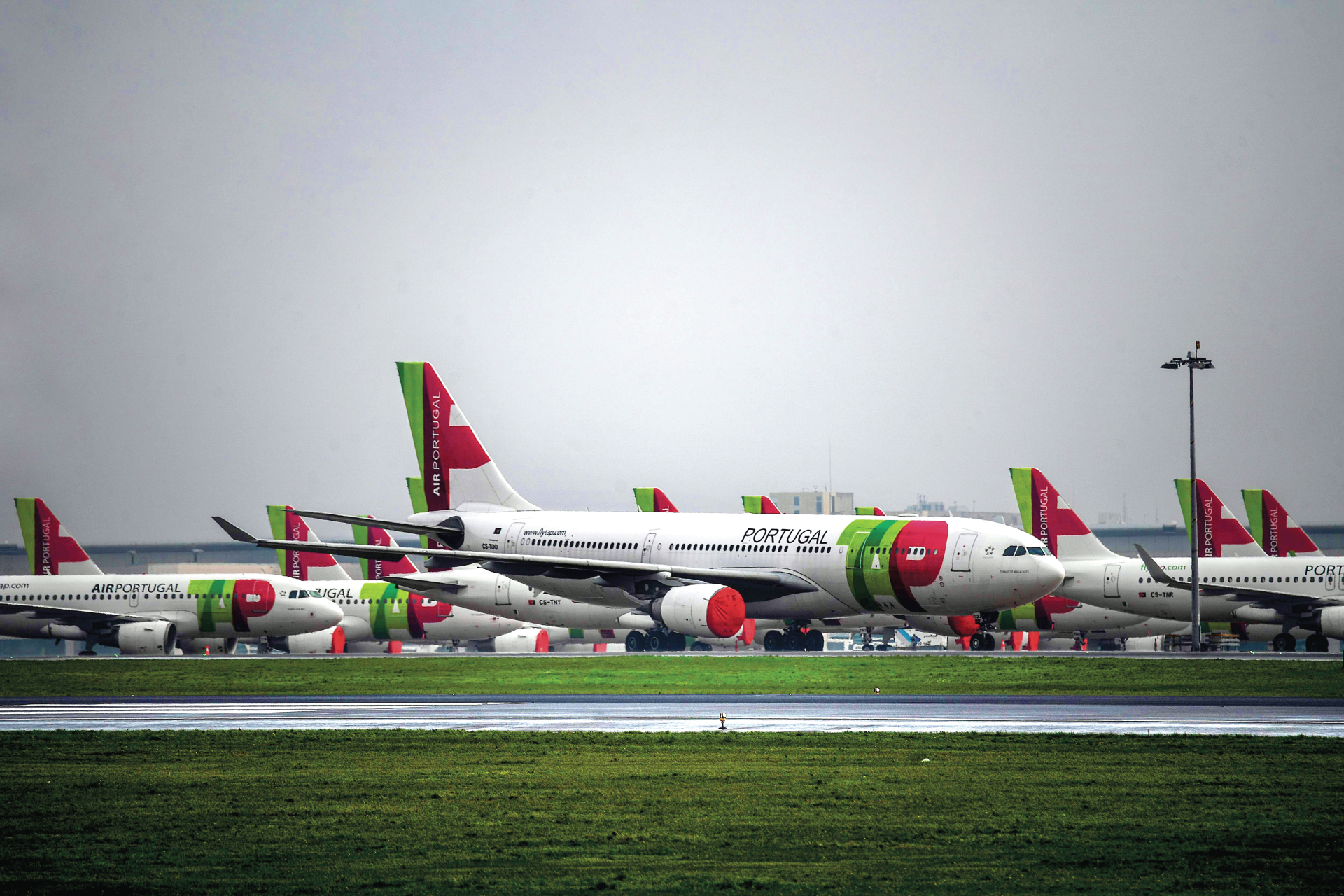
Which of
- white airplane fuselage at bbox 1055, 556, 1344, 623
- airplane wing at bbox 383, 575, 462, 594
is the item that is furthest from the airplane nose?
airplane wing at bbox 383, 575, 462, 594

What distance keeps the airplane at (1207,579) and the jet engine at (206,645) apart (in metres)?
45.0

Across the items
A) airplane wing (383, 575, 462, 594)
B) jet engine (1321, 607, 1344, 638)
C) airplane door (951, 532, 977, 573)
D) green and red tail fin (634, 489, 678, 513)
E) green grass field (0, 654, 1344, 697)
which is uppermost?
green and red tail fin (634, 489, 678, 513)

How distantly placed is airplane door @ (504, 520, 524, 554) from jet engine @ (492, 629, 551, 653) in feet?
77.7

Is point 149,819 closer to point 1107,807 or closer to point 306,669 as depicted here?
point 1107,807

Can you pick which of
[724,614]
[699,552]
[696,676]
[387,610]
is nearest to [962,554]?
[724,614]

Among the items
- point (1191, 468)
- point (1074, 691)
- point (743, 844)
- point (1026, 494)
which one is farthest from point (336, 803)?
point (1026, 494)

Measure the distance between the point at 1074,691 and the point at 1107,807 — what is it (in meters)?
22.6

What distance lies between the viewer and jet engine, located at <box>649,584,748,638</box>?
55.4 m

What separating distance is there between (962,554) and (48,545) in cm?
6210

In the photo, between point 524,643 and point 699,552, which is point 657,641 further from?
point 524,643

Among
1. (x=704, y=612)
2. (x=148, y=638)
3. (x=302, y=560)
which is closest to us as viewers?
(x=704, y=612)

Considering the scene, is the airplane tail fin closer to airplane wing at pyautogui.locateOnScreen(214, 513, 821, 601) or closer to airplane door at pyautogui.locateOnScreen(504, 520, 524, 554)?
airplane door at pyautogui.locateOnScreen(504, 520, 524, 554)

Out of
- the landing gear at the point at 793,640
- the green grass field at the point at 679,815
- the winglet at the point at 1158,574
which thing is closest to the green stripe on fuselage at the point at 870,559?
the landing gear at the point at 793,640

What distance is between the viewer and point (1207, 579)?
74500 millimetres
